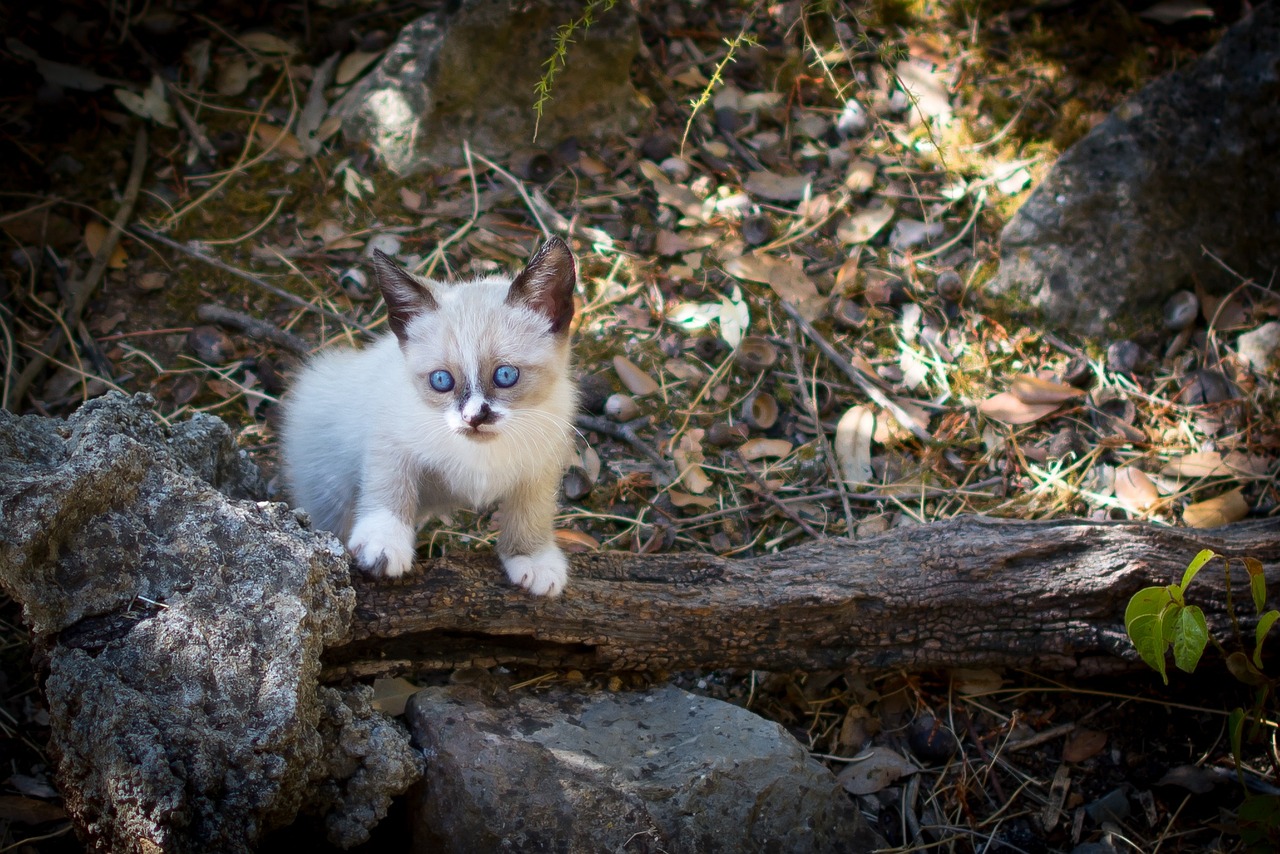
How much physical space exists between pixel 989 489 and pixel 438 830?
228cm

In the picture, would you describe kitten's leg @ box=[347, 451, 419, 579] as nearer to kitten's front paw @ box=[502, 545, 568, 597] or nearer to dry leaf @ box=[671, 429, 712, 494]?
kitten's front paw @ box=[502, 545, 568, 597]

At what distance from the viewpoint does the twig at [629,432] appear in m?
3.60

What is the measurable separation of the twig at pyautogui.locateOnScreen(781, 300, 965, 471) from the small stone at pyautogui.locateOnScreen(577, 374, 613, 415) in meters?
0.83

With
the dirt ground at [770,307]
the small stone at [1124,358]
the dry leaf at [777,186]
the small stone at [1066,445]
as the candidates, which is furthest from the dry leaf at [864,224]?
the small stone at [1066,445]

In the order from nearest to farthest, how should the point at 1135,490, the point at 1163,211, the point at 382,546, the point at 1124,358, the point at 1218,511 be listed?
the point at 382,546 → the point at 1218,511 → the point at 1135,490 → the point at 1124,358 → the point at 1163,211

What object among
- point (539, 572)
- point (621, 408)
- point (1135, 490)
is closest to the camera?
point (539, 572)

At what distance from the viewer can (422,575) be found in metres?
2.47

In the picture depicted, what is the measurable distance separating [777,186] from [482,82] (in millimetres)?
1387

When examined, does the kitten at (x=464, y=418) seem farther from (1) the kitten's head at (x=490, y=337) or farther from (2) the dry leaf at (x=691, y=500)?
(2) the dry leaf at (x=691, y=500)

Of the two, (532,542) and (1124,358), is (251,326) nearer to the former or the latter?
(532,542)

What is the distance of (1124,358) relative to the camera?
3.83m

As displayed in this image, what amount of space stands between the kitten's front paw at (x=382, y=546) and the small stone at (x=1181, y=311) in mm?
3132

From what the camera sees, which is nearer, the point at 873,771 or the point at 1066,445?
the point at 873,771

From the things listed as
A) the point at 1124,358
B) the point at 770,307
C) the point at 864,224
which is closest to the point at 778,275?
the point at 770,307
